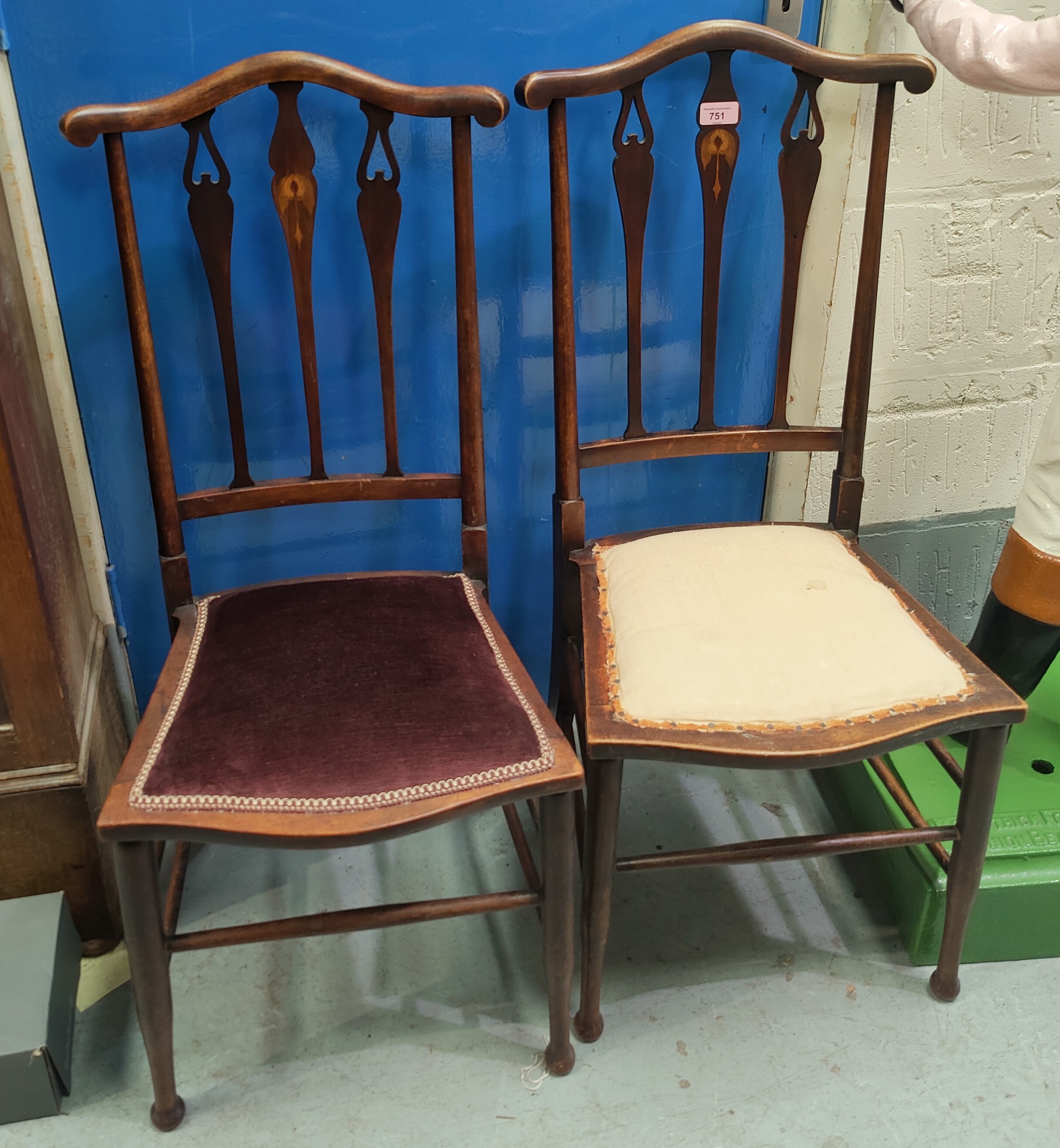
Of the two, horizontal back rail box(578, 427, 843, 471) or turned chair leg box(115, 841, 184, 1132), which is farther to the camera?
horizontal back rail box(578, 427, 843, 471)

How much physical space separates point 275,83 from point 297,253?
0.20m

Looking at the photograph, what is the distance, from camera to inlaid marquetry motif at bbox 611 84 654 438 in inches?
49.5

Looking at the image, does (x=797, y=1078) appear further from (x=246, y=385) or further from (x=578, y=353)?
(x=246, y=385)

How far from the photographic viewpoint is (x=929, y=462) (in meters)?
1.76

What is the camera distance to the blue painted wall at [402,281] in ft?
4.13

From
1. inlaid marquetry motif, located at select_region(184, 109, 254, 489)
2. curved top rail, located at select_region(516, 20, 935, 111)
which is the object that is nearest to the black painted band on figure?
curved top rail, located at select_region(516, 20, 935, 111)

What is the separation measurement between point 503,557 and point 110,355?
69 cm

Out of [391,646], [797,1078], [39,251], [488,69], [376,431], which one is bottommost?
[797,1078]

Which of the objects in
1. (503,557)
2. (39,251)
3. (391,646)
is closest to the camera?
(391,646)

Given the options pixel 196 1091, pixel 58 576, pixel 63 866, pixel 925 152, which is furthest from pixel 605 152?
pixel 196 1091

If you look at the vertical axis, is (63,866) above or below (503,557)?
below

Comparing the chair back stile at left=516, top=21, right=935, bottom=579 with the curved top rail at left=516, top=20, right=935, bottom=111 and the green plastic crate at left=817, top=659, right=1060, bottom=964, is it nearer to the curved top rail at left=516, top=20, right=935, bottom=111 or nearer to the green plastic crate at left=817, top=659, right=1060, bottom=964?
the curved top rail at left=516, top=20, right=935, bottom=111

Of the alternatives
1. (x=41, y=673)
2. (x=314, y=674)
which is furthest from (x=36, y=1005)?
(x=314, y=674)

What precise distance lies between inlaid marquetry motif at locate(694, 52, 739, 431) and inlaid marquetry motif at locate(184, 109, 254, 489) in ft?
2.04
